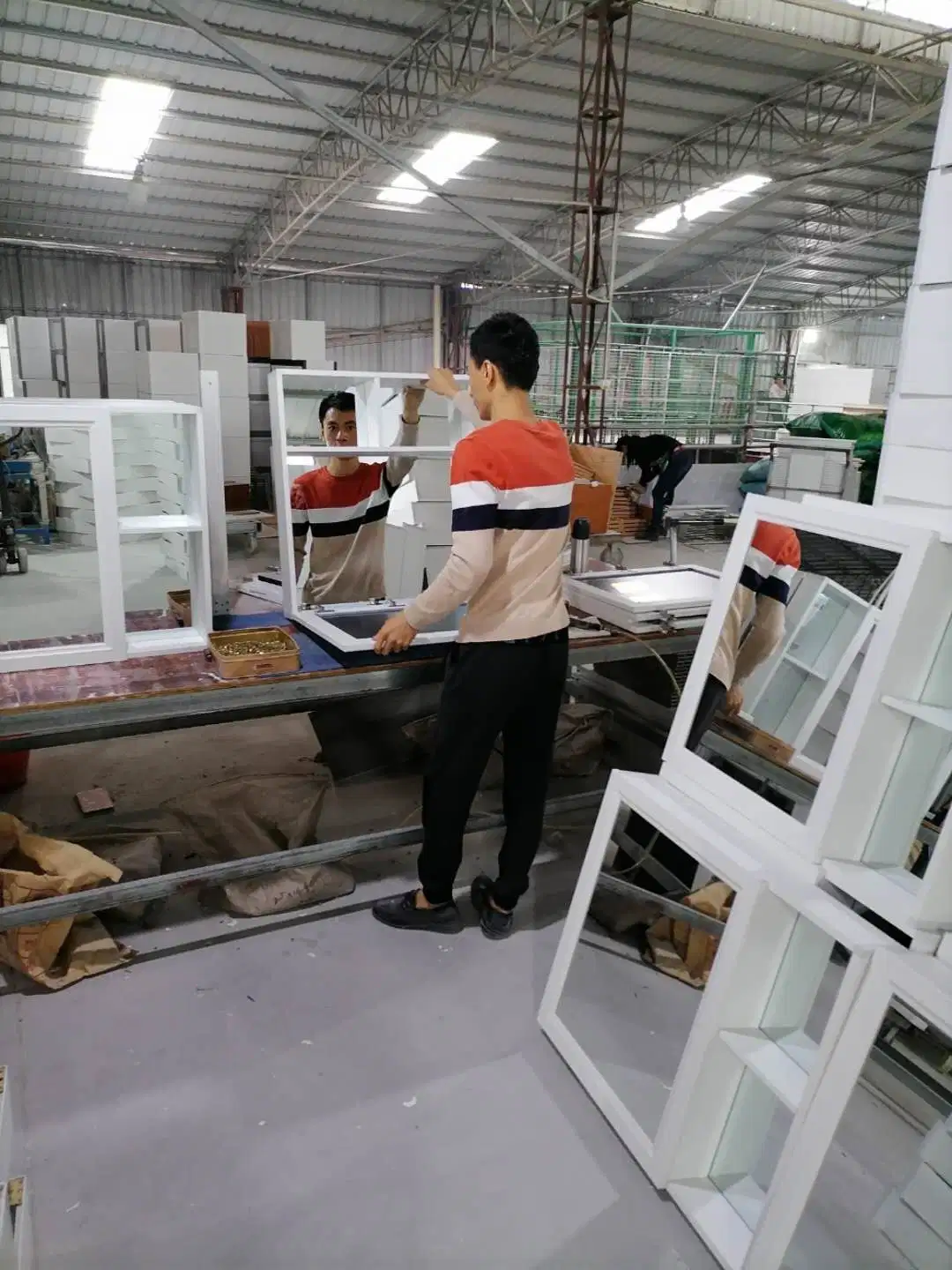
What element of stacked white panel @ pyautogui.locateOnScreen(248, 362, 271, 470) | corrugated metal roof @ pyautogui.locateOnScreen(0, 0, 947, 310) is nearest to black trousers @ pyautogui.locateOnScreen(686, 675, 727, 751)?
corrugated metal roof @ pyautogui.locateOnScreen(0, 0, 947, 310)

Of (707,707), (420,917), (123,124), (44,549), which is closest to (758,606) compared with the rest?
(707,707)

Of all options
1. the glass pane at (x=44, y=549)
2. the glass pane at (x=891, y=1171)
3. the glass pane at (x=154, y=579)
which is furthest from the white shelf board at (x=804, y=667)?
the glass pane at (x=44, y=549)

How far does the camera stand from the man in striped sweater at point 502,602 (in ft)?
7.38

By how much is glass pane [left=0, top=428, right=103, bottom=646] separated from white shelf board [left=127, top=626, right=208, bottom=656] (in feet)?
3.51

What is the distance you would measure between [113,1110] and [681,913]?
1.55 metres

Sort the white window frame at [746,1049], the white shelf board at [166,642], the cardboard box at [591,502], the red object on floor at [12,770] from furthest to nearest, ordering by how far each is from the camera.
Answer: the red object on floor at [12,770] → the cardboard box at [591,502] → the white shelf board at [166,642] → the white window frame at [746,1049]

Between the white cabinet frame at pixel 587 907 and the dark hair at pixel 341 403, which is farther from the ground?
the dark hair at pixel 341 403

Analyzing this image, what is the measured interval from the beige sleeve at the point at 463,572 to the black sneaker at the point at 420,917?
3.43 feet

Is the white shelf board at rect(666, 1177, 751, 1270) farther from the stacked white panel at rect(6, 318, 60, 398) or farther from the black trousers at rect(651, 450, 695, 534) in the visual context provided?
the stacked white panel at rect(6, 318, 60, 398)

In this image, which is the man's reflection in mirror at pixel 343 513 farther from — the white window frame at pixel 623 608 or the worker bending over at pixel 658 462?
the worker bending over at pixel 658 462

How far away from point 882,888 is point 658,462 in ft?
28.4

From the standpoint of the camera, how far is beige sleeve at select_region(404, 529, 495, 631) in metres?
2.24

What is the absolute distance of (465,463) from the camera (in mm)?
2238

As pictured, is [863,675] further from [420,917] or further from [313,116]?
[313,116]
